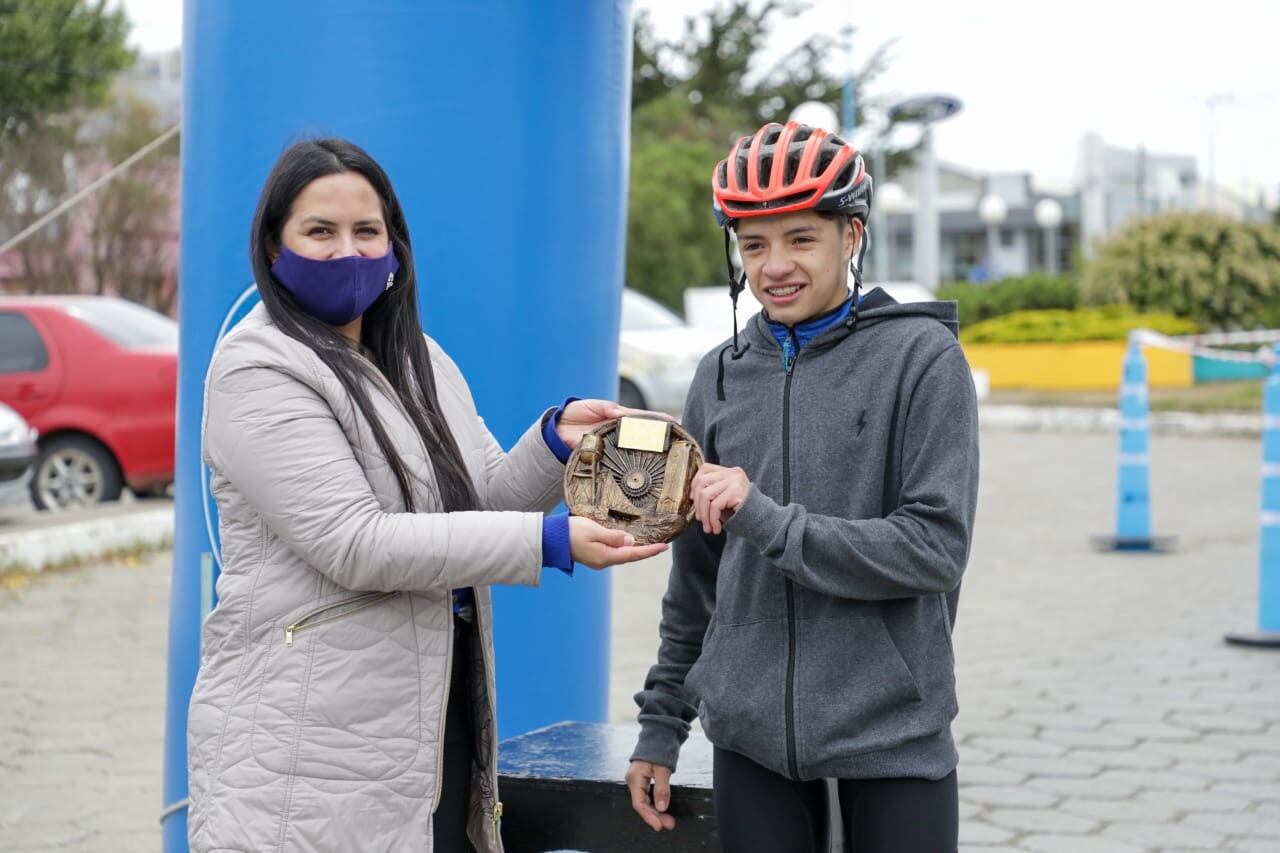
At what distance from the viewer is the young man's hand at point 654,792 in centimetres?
286

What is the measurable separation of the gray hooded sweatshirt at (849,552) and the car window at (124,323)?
973cm

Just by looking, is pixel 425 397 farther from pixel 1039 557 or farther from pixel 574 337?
pixel 1039 557

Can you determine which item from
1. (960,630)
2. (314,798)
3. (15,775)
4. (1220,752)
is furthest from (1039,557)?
(314,798)

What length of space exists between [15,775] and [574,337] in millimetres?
2890

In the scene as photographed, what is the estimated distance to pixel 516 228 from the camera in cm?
392

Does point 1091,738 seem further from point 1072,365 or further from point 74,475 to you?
point 1072,365

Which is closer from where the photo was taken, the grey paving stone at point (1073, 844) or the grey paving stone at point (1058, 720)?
the grey paving stone at point (1073, 844)

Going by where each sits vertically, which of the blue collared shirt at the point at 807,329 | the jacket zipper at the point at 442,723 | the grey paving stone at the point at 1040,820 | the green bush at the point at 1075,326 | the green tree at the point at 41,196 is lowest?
the grey paving stone at the point at 1040,820

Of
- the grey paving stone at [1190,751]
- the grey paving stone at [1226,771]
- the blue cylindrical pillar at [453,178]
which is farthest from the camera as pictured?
the grey paving stone at [1190,751]

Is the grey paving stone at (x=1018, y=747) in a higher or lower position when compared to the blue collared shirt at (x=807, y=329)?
lower

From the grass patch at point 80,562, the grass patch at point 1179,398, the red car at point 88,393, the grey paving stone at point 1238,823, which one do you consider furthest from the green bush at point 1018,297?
the grey paving stone at point 1238,823

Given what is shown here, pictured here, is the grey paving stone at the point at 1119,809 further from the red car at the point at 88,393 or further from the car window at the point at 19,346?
the car window at the point at 19,346

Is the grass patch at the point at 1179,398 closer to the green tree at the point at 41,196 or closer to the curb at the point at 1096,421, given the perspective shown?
the curb at the point at 1096,421

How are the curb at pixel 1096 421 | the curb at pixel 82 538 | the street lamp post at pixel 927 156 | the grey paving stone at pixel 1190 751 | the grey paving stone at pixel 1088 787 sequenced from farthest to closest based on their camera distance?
the street lamp post at pixel 927 156, the curb at pixel 1096 421, the curb at pixel 82 538, the grey paving stone at pixel 1190 751, the grey paving stone at pixel 1088 787
